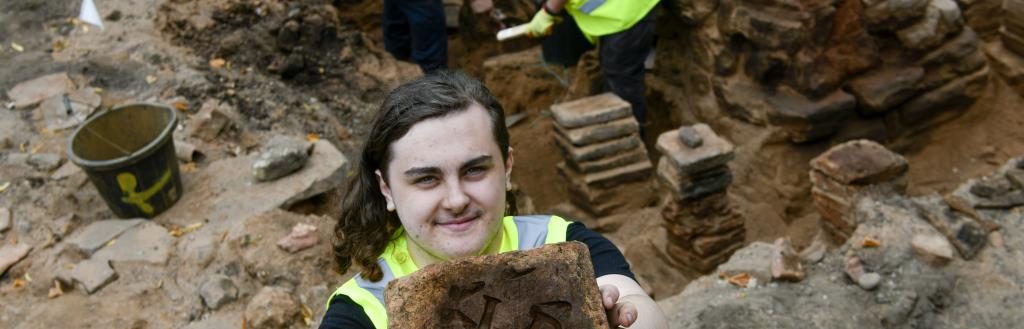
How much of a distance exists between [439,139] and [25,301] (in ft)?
9.84

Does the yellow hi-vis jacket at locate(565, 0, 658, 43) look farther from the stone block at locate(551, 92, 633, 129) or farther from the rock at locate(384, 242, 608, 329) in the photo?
the rock at locate(384, 242, 608, 329)

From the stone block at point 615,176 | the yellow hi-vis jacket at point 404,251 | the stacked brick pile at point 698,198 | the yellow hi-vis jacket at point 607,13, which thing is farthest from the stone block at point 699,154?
the yellow hi-vis jacket at point 404,251

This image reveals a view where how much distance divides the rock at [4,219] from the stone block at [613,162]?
3.23 metres

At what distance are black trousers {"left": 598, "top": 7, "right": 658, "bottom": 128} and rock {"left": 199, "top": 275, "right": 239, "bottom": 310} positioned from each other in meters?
2.79

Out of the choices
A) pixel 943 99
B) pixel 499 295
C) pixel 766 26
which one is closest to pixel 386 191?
pixel 499 295

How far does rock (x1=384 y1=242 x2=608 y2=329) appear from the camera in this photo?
1.64 meters

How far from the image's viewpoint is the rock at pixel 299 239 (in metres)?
4.00

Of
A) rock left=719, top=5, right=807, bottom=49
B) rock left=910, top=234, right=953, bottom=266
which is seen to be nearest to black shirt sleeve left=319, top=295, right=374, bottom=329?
rock left=910, top=234, right=953, bottom=266

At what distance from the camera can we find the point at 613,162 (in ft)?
17.1

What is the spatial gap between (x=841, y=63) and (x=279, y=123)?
369cm

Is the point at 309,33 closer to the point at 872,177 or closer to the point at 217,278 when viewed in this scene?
the point at 217,278

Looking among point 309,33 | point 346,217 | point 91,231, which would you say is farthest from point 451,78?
point 309,33

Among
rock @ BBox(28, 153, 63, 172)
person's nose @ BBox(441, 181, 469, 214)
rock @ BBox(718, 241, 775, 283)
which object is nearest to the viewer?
person's nose @ BBox(441, 181, 469, 214)

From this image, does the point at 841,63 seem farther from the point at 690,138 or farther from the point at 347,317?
the point at 347,317
